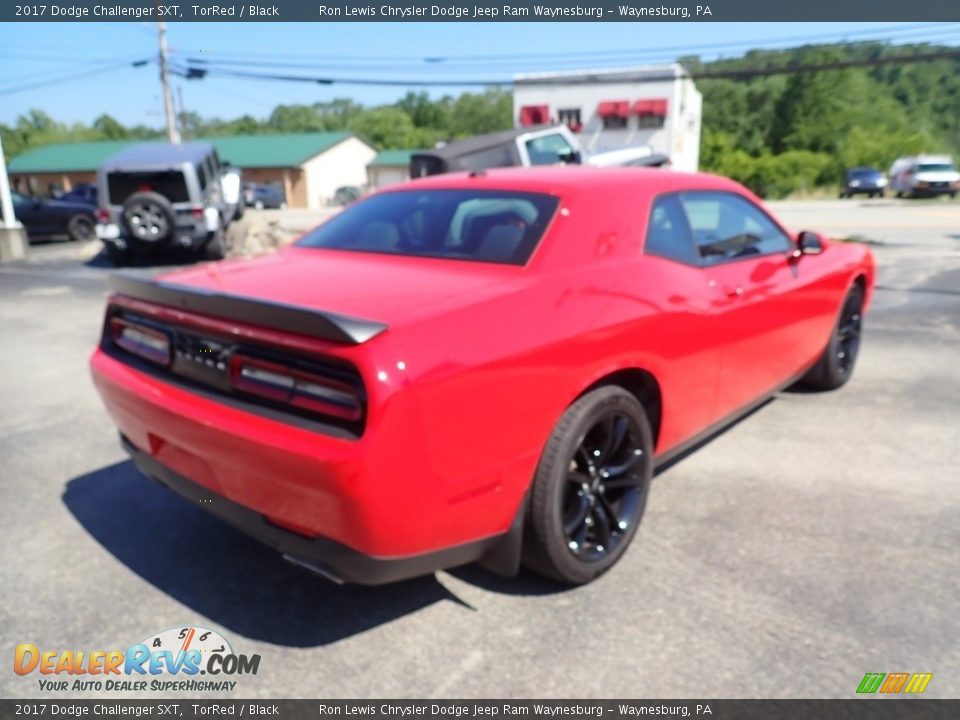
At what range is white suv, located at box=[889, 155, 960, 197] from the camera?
28500 millimetres

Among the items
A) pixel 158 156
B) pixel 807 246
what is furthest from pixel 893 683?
pixel 158 156

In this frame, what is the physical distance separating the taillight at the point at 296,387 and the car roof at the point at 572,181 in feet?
4.70

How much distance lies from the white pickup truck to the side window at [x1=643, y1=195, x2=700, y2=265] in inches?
307

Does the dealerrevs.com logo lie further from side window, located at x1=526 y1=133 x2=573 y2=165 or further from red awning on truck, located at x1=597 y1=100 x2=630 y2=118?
red awning on truck, located at x1=597 y1=100 x2=630 y2=118

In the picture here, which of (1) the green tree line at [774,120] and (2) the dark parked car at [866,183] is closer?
(2) the dark parked car at [866,183]

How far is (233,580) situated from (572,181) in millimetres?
2138

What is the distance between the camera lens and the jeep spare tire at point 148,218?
38.2ft

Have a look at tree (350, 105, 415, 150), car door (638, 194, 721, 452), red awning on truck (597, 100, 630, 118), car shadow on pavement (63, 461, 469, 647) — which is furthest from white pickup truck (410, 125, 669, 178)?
tree (350, 105, 415, 150)

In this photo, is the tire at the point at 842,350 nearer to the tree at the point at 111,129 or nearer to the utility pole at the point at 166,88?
the utility pole at the point at 166,88

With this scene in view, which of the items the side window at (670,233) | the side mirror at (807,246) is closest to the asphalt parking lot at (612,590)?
the side mirror at (807,246)

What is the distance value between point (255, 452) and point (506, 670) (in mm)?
1029

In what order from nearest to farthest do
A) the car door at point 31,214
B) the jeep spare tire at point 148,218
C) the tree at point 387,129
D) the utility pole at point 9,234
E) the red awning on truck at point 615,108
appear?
the jeep spare tire at point 148,218
the utility pole at point 9,234
the car door at point 31,214
the red awning on truck at point 615,108
the tree at point 387,129
